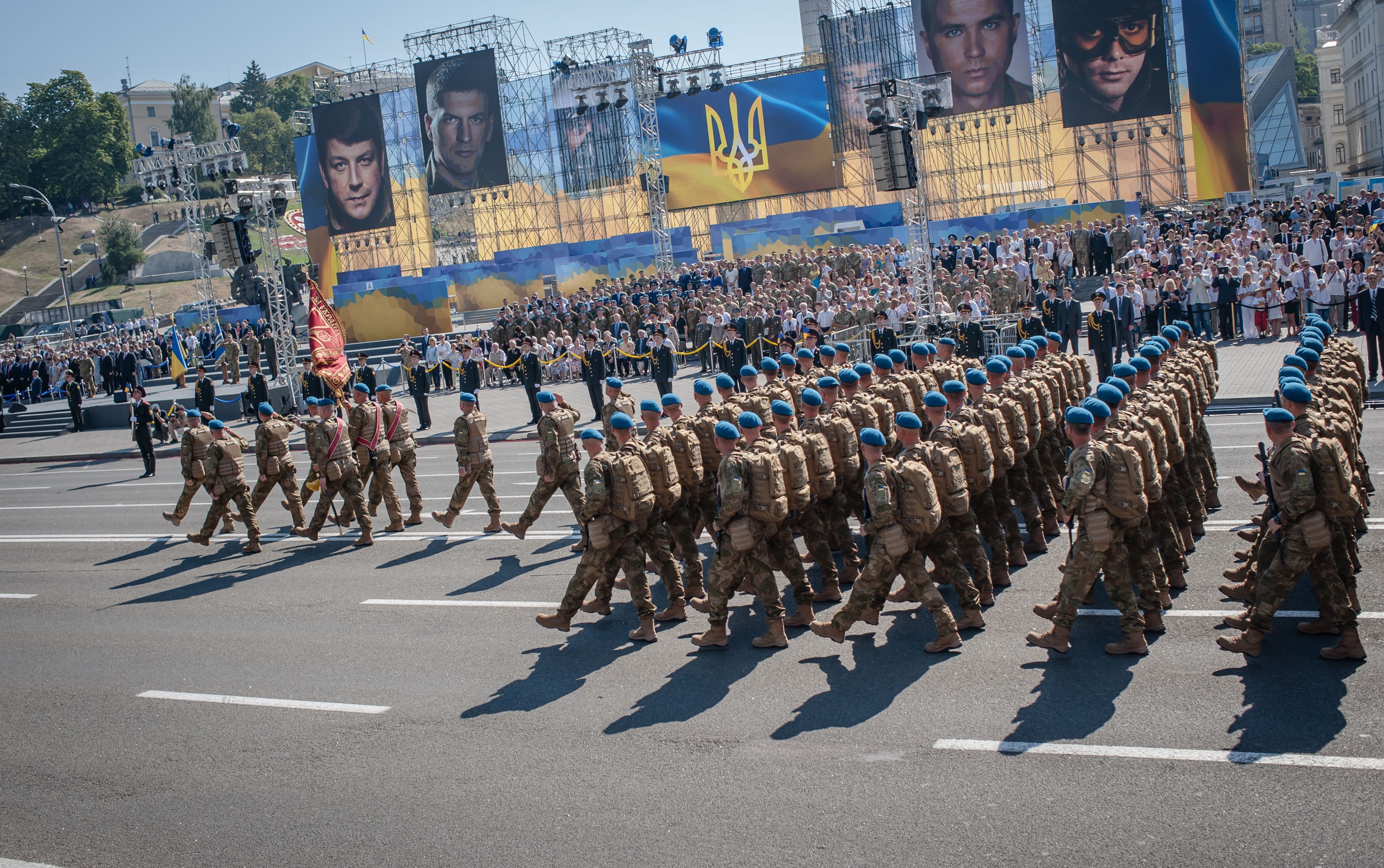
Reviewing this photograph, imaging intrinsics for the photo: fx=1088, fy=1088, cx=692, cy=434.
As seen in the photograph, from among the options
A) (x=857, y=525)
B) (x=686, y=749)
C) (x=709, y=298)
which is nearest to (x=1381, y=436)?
(x=857, y=525)

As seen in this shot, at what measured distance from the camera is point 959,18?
42906 mm

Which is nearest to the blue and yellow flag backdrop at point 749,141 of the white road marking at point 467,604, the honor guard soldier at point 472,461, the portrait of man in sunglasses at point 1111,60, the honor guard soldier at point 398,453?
the portrait of man in sunglasses at point 1111,60

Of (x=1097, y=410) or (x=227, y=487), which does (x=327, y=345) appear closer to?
(x=227, y=487)

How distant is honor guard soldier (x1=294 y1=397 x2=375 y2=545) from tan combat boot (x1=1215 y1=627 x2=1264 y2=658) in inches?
406

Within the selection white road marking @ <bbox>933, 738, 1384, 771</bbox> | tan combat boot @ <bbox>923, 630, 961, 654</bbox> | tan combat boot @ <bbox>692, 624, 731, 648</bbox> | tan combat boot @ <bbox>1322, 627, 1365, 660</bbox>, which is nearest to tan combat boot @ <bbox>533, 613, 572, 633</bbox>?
tan combat boot @ <bbox>692, 624, 731, 648</bbox>

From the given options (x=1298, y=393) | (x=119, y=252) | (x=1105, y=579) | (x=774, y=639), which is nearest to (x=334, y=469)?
(x=774, y=639)

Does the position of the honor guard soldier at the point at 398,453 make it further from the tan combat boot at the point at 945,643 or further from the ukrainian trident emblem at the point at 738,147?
the ukrainian trident emblem at the point at 738,147

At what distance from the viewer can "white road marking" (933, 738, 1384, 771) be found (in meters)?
6.05

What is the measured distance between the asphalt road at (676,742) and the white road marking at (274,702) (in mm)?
44

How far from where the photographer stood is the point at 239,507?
14.8 metres

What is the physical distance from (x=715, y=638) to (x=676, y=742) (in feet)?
5.68

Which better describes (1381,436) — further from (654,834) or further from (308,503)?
(308,503)

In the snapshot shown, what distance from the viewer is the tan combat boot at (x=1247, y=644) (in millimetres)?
7496

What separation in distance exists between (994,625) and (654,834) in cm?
395
